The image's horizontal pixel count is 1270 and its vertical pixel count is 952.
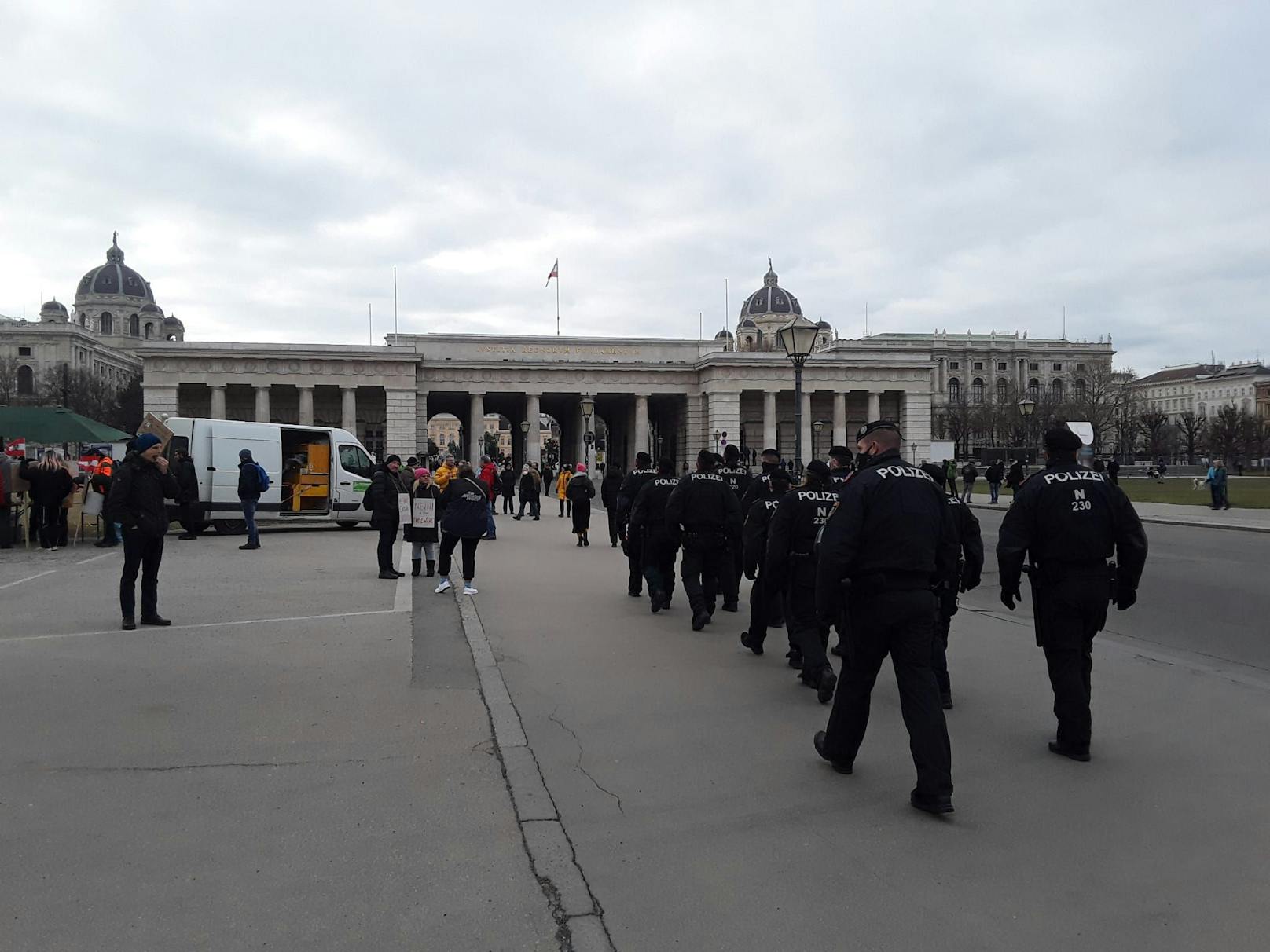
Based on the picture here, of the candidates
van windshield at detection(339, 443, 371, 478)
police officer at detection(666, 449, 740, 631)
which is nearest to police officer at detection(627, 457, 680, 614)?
police officer at detection(666, 449, 740, 631)

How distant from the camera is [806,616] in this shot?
752 cm

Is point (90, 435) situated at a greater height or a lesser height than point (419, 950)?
greater

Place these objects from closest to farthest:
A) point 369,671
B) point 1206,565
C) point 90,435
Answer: point 369,671, point 1206,565, point 90,435

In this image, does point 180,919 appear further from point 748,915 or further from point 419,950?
point 748,915

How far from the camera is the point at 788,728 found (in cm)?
638

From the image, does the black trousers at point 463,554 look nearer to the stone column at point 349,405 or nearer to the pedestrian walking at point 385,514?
the pedestrian walking at point 385,514

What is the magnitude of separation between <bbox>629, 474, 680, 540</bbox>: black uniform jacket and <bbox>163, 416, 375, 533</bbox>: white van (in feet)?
44.1

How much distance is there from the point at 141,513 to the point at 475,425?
61.2 meters

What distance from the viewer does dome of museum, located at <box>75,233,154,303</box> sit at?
138 meters

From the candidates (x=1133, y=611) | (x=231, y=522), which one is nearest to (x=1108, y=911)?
(x=1133, y=611)

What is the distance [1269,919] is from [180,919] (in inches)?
159

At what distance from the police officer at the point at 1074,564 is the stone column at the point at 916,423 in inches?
2637

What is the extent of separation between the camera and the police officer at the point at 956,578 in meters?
→ 6.97

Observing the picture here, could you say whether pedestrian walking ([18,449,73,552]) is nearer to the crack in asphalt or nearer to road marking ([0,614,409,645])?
road marking ([0,614,409,645])
